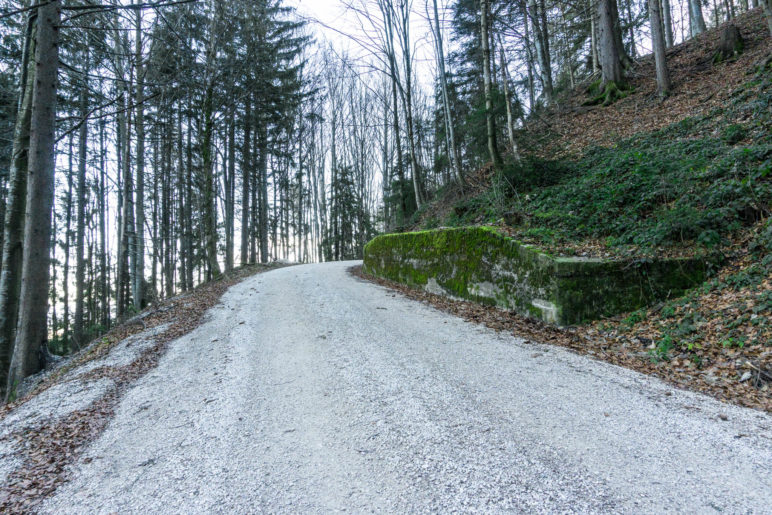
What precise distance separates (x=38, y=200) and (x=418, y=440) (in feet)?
21.1

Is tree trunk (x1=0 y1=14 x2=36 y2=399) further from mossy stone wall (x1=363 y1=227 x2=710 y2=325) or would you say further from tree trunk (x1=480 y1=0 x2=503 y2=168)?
tree trunk (x1=480 y1=0 x2=503 y2=168)

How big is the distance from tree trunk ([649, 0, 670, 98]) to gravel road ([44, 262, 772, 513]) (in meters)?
11.0

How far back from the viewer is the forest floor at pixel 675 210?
365 cm

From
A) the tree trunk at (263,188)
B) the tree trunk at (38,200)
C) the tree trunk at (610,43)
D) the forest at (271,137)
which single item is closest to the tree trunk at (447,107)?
the forest at (271,137)

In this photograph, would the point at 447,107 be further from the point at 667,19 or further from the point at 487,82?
the point at 667,19

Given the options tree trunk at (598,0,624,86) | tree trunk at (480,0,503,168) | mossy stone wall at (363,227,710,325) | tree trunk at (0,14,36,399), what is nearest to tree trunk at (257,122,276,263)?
tree trunk at (480,0,503,168)

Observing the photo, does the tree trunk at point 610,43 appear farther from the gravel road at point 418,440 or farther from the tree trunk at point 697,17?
the gravel road at point 418,440

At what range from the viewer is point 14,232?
566cm

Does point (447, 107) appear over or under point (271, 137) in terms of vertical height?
under

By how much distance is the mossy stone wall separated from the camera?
187 inches

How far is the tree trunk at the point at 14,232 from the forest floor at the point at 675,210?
7160 millimetres

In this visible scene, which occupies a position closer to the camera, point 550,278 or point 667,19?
point 550,278

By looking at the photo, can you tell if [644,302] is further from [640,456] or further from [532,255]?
[640,456]

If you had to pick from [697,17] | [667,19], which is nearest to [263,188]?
[667,19]
